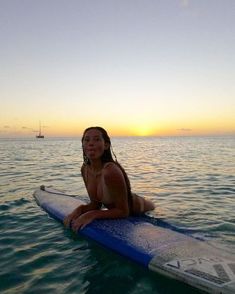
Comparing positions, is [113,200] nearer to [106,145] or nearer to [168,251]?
[106,145]

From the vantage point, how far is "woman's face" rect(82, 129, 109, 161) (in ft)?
18.3

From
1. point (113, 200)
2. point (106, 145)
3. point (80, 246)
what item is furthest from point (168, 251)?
point (106, 145)

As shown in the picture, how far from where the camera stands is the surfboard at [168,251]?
3.68 meters

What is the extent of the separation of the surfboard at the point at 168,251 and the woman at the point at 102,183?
6.2 inches

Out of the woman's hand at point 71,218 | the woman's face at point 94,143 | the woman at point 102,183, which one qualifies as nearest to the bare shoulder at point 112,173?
the woman at point 102,183

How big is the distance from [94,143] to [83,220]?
53.3 inches

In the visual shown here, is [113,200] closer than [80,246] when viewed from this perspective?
No

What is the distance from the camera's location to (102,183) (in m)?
5.68

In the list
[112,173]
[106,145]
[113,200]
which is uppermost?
[106,145]

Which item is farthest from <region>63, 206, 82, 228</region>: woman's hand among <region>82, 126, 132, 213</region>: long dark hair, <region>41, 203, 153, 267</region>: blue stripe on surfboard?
<region>82, 126, 132, 213</region>: long dark hair

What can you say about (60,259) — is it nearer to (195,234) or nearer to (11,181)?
(195,234)

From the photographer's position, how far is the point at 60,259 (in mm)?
4941

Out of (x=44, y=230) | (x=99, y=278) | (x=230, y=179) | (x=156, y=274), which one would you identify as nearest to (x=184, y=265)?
(x=156, y=274)

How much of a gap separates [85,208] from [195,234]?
2.06 m
